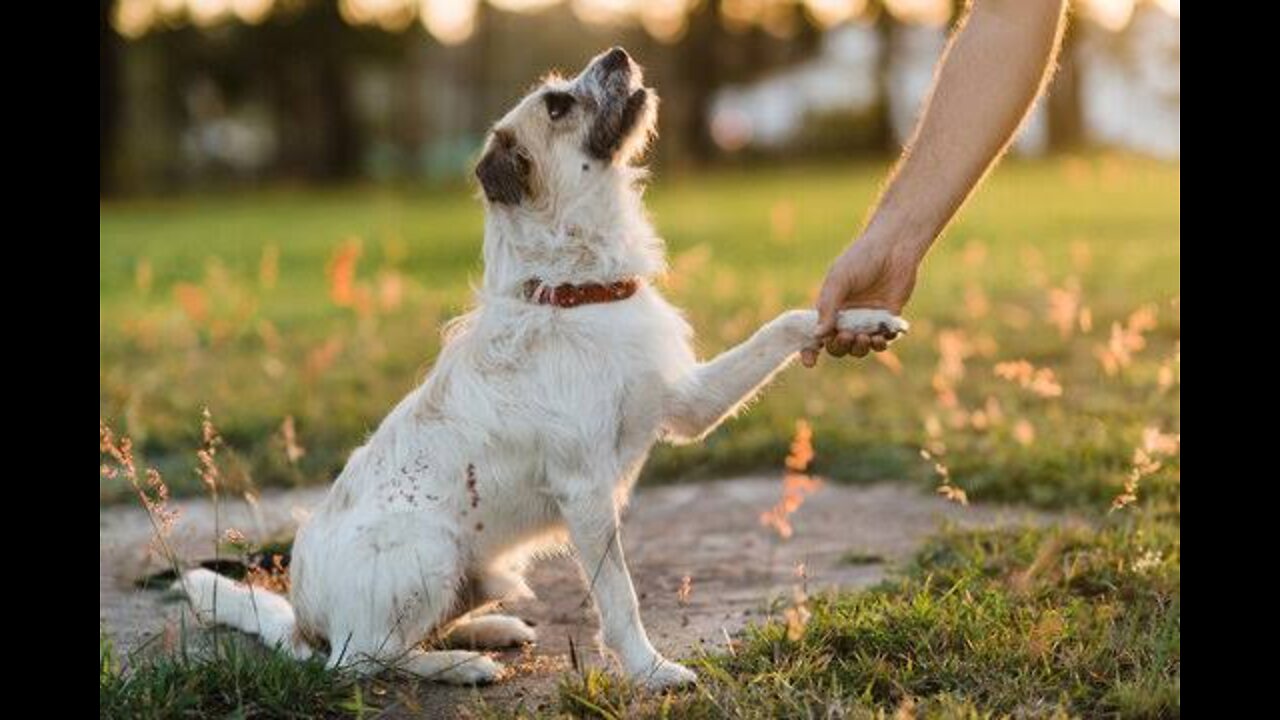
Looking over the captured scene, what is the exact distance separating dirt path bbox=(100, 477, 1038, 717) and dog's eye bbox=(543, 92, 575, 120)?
1.45 metres

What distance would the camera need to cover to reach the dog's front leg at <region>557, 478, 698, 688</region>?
12.9 feet

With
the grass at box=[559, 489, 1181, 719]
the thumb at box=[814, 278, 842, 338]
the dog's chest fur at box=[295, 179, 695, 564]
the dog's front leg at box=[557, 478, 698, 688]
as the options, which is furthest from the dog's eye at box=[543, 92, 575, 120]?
the grass at box=[559, 489, 1181, 719]

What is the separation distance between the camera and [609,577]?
401 centimetres

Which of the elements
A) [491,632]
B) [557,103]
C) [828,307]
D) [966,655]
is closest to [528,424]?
[491,632]

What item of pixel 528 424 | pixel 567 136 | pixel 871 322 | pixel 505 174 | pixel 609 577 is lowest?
pixel 609 577

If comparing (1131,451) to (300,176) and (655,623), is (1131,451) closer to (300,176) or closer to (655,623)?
(655,623)

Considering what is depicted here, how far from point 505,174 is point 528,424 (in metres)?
0.71

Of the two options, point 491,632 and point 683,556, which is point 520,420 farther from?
point 683,556

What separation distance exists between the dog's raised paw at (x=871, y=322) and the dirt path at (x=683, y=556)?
89 centimetres

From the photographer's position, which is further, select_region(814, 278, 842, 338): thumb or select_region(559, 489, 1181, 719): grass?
select_region(814, 278, 842, 338): thumb

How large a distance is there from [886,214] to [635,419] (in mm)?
837

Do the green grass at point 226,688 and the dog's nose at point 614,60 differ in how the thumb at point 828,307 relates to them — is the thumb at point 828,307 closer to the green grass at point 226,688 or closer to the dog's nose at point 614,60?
the dog's nose at point 614,60

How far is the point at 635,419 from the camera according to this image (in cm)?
421

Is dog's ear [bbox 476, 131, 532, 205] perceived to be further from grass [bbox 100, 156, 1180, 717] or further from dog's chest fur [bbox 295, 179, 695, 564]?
grass [bbox 100, 156, 1180, 717]
